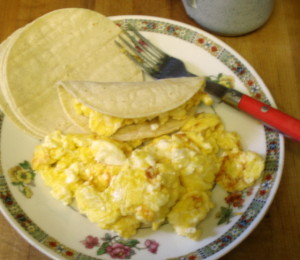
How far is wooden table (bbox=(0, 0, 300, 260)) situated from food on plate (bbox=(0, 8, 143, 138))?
340 millimetres

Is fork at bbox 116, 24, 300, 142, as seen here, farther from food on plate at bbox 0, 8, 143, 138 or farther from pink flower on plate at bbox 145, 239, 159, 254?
pink flower on plate at bbox 145, 239, 159, 254

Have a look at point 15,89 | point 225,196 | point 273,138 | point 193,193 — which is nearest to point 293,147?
point 273,138

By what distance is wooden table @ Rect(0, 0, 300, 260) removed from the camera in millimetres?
1361

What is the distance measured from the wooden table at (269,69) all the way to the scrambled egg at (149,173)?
25cm

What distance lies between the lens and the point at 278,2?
6.68 ft

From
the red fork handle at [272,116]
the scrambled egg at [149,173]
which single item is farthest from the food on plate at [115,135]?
the red fork handle at [272,116]

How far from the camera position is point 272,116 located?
1.38 m

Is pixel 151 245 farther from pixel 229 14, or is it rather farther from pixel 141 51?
pixel 229 14

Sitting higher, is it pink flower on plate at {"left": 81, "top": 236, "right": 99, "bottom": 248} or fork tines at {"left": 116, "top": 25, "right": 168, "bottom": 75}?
fork tines at {"left": 116, "top": 25, "right": 168, "bottom": 75}

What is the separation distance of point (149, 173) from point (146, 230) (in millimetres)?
225

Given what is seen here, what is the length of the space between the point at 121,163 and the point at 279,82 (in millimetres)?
970

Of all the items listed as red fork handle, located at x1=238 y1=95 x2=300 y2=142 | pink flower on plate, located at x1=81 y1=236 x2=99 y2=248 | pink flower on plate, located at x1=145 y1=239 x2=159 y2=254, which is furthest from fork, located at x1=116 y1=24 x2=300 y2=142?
pink flower on plate, located at x1=81 y1=236 x2=99 y2=248

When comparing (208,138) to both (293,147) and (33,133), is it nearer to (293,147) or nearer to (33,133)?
(293,147)

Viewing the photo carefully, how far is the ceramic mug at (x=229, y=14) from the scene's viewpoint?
163 centimetres
